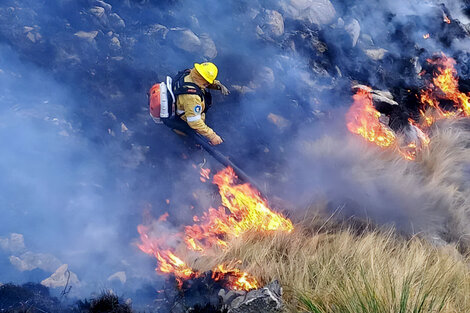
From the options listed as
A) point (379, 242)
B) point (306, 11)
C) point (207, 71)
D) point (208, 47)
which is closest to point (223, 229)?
point (379, 242)

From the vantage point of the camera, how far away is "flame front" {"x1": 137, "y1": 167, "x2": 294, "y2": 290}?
12.5ft

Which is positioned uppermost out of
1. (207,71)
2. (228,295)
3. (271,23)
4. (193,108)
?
(207,71)

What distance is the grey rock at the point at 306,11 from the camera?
743 centimetres

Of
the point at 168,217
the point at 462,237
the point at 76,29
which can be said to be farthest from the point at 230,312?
the point at 76,29

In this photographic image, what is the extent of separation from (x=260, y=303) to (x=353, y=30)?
5893 millimetres

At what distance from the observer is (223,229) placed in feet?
15.5

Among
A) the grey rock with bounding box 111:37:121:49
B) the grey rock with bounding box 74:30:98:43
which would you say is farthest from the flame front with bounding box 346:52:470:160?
the grey rock with bounding box 74:30:98:43

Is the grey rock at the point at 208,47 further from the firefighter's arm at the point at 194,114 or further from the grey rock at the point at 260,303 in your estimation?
the grey rock at the point at 260,303

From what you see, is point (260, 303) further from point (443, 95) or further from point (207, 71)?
point (443, 95)

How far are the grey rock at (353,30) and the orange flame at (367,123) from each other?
4.41ft

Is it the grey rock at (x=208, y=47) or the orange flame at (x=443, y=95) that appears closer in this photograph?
the grey rock at (x=208, y=47)

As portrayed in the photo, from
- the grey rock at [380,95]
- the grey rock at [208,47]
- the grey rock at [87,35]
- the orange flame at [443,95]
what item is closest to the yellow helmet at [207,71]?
the grey rock at [208,47]

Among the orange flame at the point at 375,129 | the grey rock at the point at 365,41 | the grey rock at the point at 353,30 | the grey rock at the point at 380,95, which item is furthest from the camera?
the grey rock at the point at 365,41

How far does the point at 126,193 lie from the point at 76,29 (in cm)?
284
